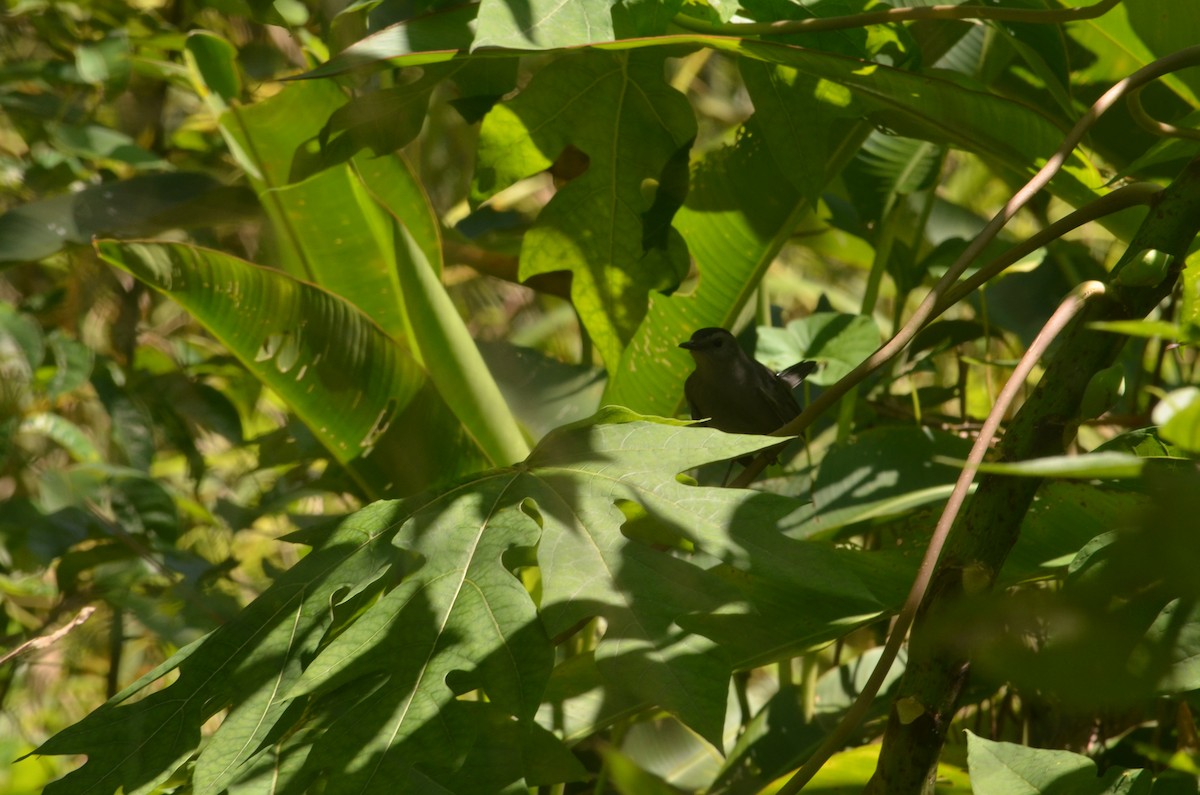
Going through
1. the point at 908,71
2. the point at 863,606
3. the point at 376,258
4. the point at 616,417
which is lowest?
the point at 863,606

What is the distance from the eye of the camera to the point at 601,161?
145cm

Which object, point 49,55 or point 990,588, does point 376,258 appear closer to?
point 990,588

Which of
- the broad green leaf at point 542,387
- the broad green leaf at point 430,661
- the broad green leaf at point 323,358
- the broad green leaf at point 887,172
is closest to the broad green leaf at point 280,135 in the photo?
the broad green leaf at point 323,358

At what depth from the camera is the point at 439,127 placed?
338 cm

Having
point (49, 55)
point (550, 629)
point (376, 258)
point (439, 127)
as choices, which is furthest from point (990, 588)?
point (49, 55)

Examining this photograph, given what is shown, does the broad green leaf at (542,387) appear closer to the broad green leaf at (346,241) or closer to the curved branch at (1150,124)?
the broad green leaf at (346,241)

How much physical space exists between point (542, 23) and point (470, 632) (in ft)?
2.02

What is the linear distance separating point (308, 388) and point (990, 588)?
1.16 metres

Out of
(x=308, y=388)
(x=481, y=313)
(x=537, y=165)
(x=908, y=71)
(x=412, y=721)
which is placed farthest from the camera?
(x=481, y=313)

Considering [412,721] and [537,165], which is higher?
[537,165]

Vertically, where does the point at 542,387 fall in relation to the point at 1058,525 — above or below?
below

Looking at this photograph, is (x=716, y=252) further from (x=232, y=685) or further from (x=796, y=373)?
(x=232, y=685)

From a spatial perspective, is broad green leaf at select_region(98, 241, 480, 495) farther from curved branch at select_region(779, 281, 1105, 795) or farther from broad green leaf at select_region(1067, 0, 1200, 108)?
broad green leaf at select_region(1067, 0, 1200, 108)

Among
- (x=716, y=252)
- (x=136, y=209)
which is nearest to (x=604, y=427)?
(x=716, y=252)
